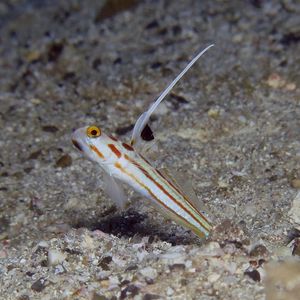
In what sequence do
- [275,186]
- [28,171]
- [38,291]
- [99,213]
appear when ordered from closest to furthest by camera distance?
[38,291] < [275,186] < [99,213] < [28,171]

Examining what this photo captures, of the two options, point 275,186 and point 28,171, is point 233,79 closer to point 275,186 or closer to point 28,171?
point 275,186

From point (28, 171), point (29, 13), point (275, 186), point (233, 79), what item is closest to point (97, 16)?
point (29, 13)

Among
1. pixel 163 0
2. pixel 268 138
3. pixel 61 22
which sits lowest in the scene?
pixel 268 138

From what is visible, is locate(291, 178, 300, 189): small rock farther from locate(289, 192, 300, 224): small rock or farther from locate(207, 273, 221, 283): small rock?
locate(207, 273, 221, 283): small rock

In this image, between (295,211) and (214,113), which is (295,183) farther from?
(214,113)

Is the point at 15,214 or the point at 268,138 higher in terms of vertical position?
the point at 15,214

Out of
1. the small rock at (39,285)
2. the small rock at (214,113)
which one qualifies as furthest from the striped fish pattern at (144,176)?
the small rock at (214,113)

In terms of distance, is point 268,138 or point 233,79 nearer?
point 268,138

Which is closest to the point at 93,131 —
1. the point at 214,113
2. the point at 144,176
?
the point at 144,176
